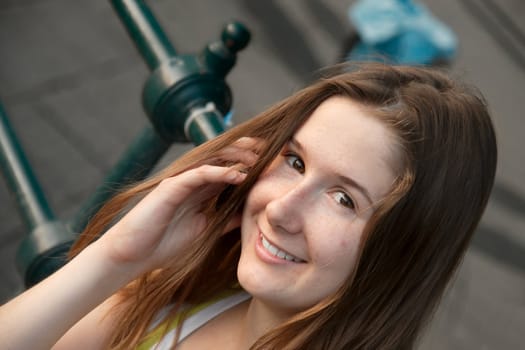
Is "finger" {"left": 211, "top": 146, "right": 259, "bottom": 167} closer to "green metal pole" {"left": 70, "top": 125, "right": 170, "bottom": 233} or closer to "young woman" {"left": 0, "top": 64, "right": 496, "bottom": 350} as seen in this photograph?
"young woman" {"left": 0, "top": 64, "right": 496, "bottom": 350}

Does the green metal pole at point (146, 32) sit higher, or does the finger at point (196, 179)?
the green metal pole at point (146, 32)

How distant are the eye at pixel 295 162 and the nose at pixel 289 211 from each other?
0.07 meters

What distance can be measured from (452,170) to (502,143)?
369 centimetres

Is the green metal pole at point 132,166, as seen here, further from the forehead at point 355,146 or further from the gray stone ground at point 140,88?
the gray stone ground at point 140,88

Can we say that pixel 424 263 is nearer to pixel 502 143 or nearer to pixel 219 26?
pixel 219 26

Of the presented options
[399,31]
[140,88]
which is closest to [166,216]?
[140,88]

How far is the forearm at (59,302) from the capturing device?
1.31m

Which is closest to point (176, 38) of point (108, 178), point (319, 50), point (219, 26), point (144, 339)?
point (219, 26)

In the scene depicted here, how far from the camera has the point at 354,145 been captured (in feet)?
3.94

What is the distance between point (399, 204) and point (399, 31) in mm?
3001

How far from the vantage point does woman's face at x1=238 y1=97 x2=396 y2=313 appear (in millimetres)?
1185

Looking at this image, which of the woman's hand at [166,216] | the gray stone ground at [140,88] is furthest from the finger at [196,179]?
the gray stone ground at [140,88]

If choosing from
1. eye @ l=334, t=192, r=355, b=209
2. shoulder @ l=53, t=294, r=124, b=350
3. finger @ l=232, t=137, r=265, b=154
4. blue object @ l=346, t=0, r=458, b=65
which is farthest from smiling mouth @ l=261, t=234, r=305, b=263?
blue object @ l=346, t=0, r=458, b=65

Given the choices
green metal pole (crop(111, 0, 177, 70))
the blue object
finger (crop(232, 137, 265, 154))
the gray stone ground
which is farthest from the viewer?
the blue object
